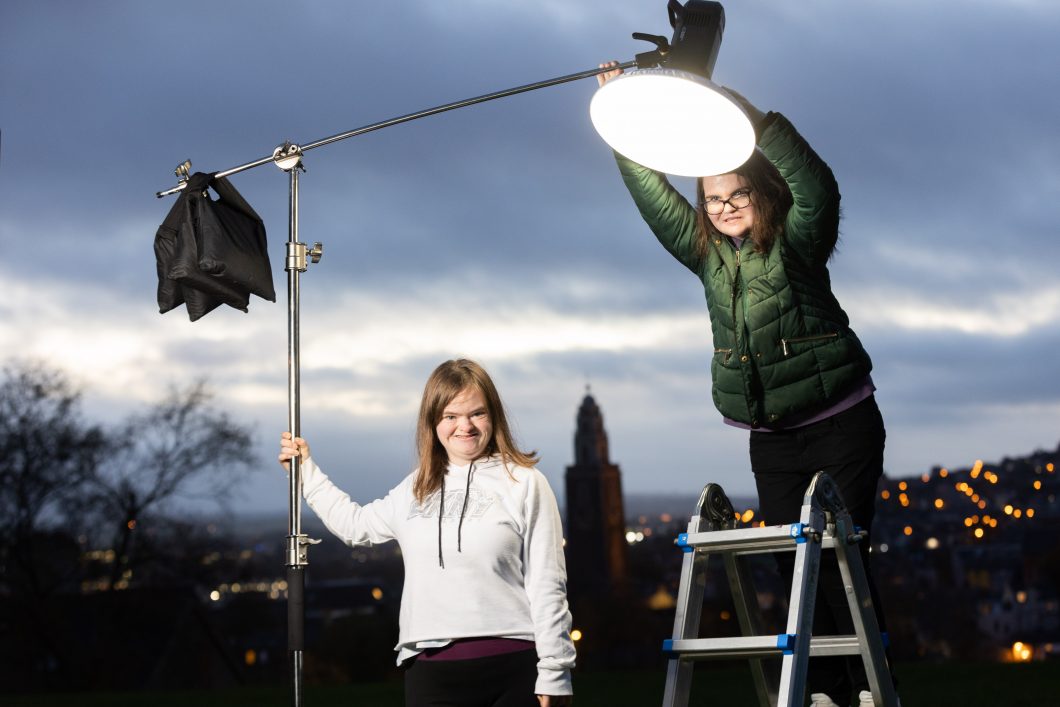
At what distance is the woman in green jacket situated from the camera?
9.50 feet

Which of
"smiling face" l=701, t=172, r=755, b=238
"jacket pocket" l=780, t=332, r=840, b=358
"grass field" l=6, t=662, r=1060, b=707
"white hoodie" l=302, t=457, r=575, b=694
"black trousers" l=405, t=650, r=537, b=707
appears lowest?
"grass field" l=6, t=662, r=1060, b=707

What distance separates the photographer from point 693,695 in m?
5.92

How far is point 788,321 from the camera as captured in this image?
2.89 metres

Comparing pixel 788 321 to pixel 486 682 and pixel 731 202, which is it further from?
pixel 486 682

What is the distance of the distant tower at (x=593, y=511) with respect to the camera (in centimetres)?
8450

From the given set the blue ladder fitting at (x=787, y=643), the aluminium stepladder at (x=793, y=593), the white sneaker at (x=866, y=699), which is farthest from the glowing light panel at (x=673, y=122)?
the white sneaker at (x=866, y=699)

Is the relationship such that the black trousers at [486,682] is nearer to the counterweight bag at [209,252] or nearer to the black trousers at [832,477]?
the black trousers at [832,477]

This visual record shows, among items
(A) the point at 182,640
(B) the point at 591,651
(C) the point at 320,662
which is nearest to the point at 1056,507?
Answer: (B) the point at 591,651

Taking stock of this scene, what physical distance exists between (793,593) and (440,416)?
962mm

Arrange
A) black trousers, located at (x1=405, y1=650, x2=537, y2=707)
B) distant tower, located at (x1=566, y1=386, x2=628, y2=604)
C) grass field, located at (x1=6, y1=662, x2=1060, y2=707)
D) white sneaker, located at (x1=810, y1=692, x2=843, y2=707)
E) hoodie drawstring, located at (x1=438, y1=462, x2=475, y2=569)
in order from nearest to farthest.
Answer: black trousers, located at (x1=405, y1=650, x2=537, y2=707), hoodie drawstring, located at (x1=438, y1=462, x2=475, y2=569), white sneaker, located at (x1=810, y1=692, x2=843, y2=707), grass field, located at (x1=6, y1=662, x2=1060, y2=707), distant tower, located at (x1=566, y1=386, x2=628, y2=604)

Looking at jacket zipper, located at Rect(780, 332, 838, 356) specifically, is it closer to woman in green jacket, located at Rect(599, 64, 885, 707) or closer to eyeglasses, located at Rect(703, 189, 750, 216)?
woman in green jacket, located at Rect(599, 64, 885, 707)

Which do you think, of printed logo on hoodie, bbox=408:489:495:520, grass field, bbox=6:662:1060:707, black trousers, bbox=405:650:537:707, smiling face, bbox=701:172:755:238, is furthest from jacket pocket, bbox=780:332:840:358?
grass field, bbox=6:662:1060:707

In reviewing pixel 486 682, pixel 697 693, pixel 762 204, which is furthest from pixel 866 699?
pixel 697 693

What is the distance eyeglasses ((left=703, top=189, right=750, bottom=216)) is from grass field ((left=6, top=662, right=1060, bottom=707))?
3011 mm
